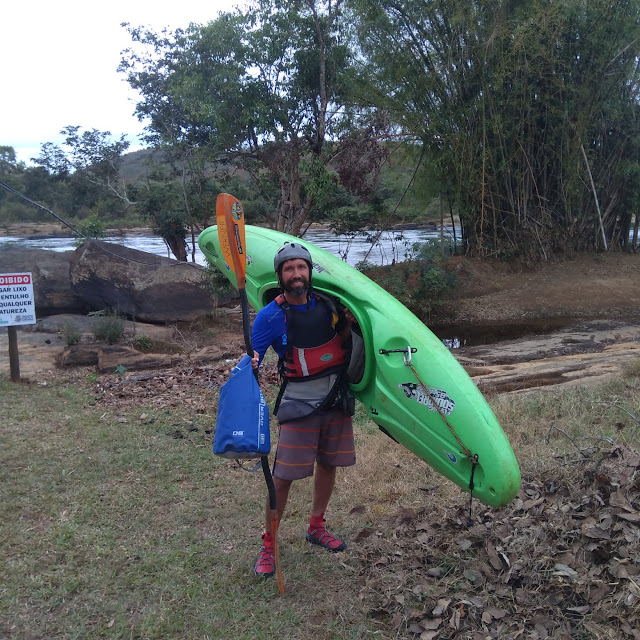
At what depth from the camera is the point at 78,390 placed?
645cm

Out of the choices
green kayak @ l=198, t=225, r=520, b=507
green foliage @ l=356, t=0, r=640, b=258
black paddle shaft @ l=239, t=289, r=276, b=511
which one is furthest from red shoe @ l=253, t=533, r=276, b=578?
green foliage @ l=356, t=0, r=640, b=258

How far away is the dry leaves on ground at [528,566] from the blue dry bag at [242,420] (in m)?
0.88

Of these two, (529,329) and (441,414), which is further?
(529,329)

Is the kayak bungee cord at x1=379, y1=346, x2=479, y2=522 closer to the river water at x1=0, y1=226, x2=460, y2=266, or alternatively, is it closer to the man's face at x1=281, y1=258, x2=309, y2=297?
the man's face at x1=281, y1=258, x2=309, y2=297

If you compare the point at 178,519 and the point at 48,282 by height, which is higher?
the point at 48,282

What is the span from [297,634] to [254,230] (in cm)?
238

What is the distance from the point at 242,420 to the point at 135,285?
8.12 metres

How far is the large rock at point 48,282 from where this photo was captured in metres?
10.6

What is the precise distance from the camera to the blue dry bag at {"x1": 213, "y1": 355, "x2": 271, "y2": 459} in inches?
104

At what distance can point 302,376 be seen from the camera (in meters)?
2.94

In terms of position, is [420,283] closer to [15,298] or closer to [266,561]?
[15,298]

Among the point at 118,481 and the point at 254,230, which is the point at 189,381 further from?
the point at 254,230

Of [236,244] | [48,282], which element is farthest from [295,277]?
[48,282]

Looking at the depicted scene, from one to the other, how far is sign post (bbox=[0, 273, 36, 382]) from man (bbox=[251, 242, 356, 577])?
14.4 feet
